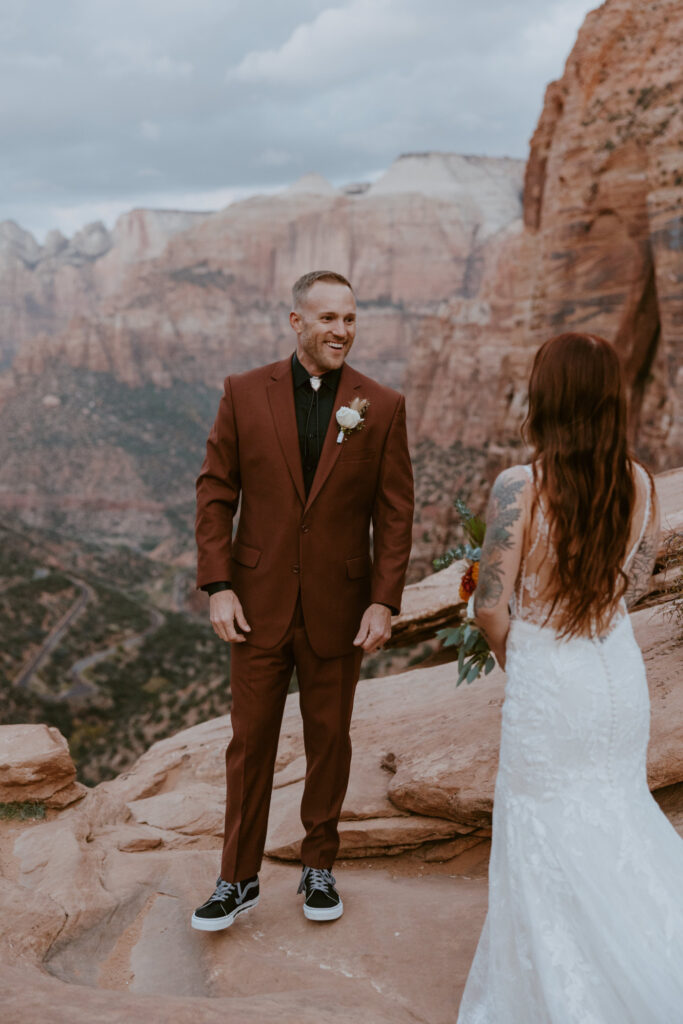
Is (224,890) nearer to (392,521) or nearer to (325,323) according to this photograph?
(392,521)

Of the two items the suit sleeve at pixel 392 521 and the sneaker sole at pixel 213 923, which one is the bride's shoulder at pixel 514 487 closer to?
the suit sleeve at pixel 392 521

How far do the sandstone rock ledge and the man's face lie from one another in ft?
7.73

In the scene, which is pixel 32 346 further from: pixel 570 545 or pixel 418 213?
pixel 570 545

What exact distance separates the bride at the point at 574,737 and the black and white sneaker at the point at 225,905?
124 centimetres

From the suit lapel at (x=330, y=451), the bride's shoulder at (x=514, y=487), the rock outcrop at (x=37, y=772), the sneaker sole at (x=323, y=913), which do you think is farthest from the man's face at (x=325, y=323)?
the rock outcrop at (x=37, y=772)

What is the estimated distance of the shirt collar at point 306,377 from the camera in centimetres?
354

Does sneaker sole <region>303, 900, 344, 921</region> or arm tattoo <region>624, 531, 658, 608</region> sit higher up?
arm tattoo <region>624, 531, 658, 608</region>

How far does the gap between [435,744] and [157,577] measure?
49.4 m

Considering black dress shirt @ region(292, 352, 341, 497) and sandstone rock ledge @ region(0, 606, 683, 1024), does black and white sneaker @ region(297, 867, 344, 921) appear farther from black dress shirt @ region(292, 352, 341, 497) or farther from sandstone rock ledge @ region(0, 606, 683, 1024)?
black dress shirt @ region(292, 352, 341, 497)

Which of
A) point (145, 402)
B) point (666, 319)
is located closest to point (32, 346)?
point (145, 402)

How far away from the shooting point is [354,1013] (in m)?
2.80

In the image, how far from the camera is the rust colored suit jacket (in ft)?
11.2

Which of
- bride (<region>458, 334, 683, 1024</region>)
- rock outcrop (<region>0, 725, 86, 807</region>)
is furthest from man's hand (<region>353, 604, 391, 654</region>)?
rock outcrop (<region>0, 725, 86, 807</region>)

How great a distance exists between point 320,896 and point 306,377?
2.24m
